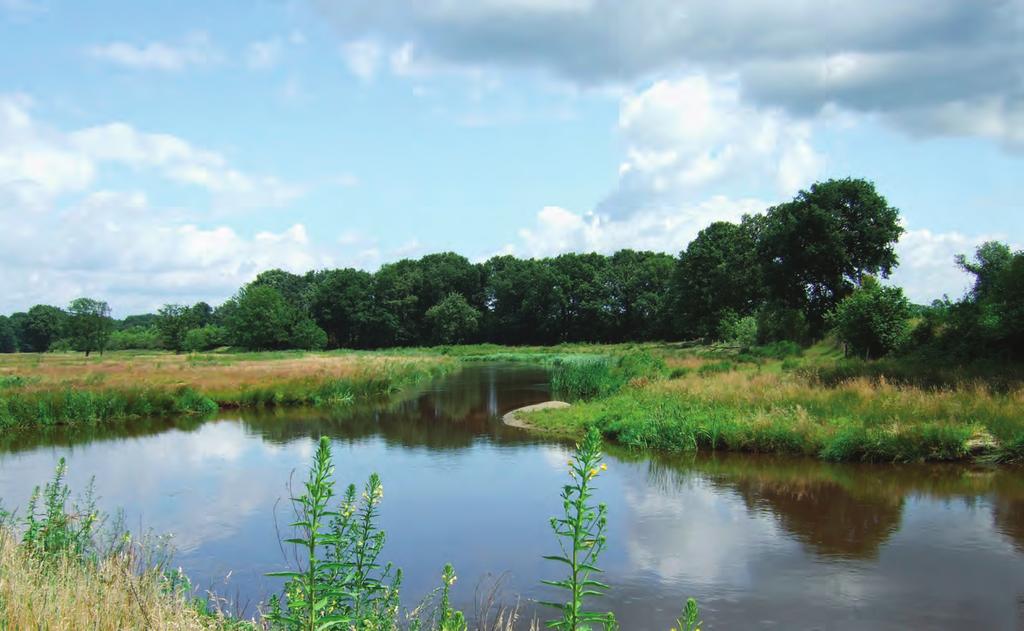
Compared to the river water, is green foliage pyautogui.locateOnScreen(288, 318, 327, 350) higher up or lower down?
higher up

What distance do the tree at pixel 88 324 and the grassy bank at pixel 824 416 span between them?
5014cm

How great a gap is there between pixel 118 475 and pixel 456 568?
32.7ft

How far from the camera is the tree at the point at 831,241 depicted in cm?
3956

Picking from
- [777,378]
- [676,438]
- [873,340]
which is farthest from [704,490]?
[873,340]

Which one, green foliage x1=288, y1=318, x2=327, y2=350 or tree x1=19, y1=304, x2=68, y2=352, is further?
tree x1=19, y1=304, x2=68, y2=352

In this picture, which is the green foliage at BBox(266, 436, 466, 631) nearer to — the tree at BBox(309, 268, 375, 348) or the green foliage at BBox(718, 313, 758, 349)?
the green foliage at BBox(718, 313, 758, 349)

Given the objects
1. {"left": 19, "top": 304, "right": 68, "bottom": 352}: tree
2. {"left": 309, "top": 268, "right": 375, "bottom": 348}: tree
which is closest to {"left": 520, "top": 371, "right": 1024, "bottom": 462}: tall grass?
{"left": 309, "top": 268, "right": 375, "bottom": 348}: tree

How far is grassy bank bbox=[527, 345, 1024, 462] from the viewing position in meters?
14.9

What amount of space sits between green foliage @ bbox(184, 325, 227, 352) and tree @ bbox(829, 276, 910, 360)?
233 feet

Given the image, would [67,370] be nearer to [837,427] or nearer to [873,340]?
[837,427]

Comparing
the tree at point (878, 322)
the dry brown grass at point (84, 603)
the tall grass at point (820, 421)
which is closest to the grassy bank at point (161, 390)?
the tall grass at point (820, 421)

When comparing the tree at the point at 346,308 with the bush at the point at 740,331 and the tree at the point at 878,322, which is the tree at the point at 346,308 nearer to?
the bush at the point at 740,331

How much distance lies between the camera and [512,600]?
8.23 meters

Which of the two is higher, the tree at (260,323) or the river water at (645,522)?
the tree at (260,323)
